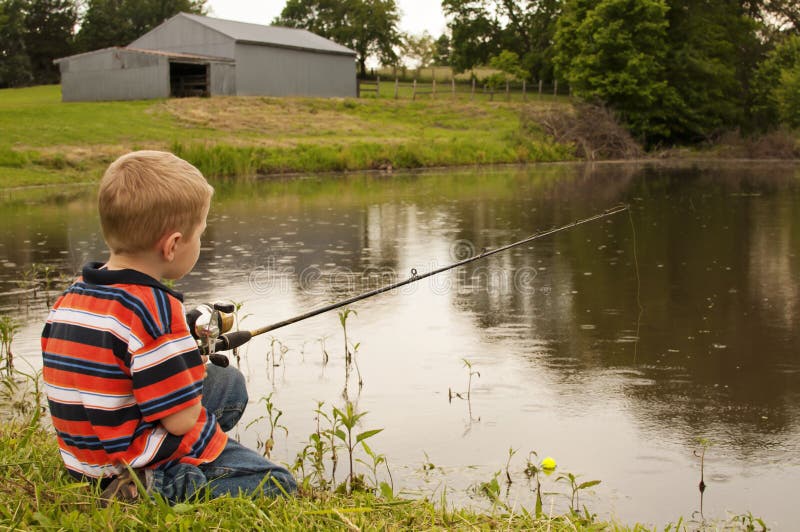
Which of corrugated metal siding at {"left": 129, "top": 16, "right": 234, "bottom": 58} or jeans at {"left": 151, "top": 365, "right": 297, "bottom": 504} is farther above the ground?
corrugated metal siding at {"left": 129, "top": 16, "right": 234, "bottom": 58}

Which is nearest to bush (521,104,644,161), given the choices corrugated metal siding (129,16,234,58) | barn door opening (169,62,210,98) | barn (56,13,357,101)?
barn (56,13,357,101)

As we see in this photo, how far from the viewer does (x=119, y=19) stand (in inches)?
2459

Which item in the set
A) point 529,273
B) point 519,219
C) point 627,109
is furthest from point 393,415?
point 627,109

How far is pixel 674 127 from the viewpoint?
36.1 meters

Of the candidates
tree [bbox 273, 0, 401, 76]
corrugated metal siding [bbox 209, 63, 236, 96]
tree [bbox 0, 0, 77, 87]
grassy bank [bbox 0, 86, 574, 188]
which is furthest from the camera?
tree [bbox 273, 0, 401, 76]

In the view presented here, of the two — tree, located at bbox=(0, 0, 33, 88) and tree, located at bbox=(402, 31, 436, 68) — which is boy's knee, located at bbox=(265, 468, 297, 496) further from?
tree, located at bbox=(402, 31, 436, 68)

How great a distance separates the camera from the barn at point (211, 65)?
3666 centimetres

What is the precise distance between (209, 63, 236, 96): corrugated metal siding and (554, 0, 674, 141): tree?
576 inches

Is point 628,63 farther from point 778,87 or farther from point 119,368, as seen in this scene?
point 119,368

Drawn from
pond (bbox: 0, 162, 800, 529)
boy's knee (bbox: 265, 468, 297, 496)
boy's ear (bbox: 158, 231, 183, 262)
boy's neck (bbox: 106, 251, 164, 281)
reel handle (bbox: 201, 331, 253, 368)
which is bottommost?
pond (bbox: 0, 162, 800, 529)

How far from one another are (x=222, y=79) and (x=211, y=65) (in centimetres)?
75

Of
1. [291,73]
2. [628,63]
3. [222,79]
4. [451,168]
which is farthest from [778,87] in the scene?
[222,79]

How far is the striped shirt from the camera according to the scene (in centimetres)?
257

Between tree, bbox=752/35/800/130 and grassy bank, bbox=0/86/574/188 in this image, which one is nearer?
grassy bank, bbox=0/86/574/188
